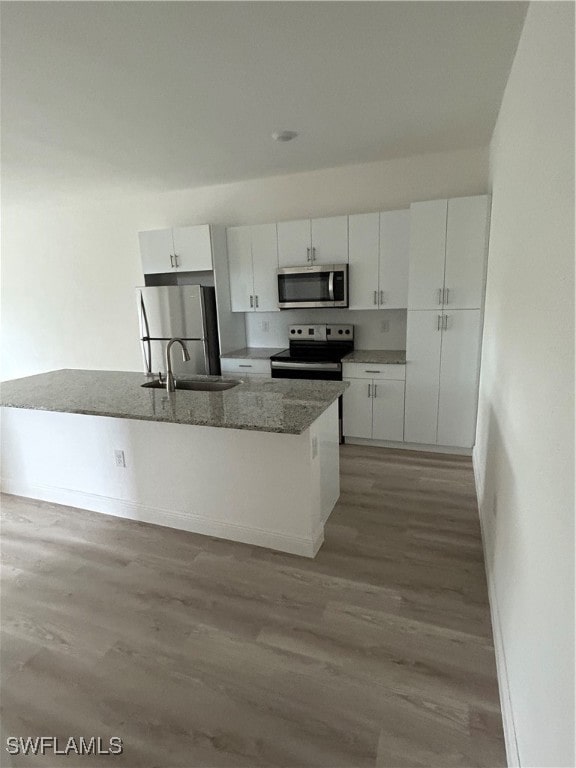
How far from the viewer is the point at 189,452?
2.40 metres

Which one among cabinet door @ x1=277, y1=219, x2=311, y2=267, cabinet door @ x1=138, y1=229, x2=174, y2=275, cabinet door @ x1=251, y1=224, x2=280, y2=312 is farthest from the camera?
cabinet door @ x1=138, y1=229, x2=174, y2=275

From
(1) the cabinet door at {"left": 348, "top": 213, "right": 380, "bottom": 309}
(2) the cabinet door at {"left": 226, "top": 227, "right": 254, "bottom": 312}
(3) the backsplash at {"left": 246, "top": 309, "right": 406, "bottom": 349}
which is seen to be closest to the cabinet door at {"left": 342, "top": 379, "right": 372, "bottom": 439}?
(3) the backsplash at {"left": 246, "top": 309, "right": 406, "bottom": 349}

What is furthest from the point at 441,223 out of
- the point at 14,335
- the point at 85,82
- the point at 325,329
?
the point at 14,335

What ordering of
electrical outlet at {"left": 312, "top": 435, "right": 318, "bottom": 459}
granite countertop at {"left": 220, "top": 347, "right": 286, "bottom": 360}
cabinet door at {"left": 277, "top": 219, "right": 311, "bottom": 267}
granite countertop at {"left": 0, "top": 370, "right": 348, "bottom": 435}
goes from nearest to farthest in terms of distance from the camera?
granite countertop at {"left": 0, "top": 370, "right": 348, "bottom": 435}
electrical outlet at {"left": 312, "top": 435, "right": 318, "bottom": 459}
cabinet door at {"left": 277, "top": 219, "right": 311, "bottom": 267}
granite countertop at {"left": 220, "top": 347, "right": 286, "bottom": 360}

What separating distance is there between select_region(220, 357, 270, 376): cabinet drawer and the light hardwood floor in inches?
72.6

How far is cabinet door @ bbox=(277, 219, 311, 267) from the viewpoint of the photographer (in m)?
3.82

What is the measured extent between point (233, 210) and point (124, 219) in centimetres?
155

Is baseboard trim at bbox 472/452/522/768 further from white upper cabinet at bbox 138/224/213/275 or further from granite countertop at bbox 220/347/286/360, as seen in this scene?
white upper cabinet at bbox 138/224/213/275

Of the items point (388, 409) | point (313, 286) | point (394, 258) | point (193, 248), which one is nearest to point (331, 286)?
point (313, 286)

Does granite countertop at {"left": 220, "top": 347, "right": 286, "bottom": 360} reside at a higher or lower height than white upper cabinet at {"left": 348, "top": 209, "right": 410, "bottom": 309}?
lower

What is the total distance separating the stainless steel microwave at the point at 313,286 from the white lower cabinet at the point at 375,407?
69 centimetres

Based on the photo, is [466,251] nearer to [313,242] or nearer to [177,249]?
[313,242]

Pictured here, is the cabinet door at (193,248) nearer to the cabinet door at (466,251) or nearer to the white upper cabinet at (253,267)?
the white upper cabinet at (253,267)

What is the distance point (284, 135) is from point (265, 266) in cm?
132
